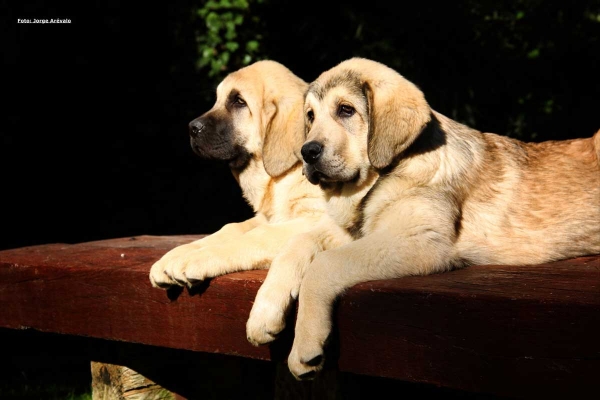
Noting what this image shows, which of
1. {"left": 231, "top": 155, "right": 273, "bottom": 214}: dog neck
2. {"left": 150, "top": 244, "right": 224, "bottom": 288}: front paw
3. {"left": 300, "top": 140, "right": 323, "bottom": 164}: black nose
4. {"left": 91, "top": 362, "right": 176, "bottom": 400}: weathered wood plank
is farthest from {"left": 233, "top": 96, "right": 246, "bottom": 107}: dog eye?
{"left": 91, "top": 362, "right": 176, "bottom": 400}: weathered wood plank

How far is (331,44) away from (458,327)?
6232mm

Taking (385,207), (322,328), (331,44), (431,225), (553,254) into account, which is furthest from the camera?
(331,44)

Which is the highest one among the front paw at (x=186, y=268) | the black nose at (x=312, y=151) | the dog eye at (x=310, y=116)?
the dog eye at (x=310, y=116)

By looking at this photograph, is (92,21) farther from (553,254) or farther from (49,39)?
(553,254)

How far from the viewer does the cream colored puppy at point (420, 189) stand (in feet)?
9.61

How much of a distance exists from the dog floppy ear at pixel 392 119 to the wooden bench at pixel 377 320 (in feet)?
2.00

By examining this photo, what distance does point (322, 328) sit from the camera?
8.14ft

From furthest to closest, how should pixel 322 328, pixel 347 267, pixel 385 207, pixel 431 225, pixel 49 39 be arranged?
pixel 49 39
pixel 385 207
pixel 431 225
pixel 347 267
pixel 322 328

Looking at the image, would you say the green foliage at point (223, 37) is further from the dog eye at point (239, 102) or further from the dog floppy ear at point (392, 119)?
the dog floppy ear at point (392, 119)

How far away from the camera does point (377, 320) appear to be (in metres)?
Result: 2.47

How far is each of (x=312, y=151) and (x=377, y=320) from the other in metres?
1.06

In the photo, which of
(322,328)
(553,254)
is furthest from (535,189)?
(322,328)

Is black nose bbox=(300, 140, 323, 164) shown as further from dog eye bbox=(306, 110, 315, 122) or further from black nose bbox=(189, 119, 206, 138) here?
black nose bbox=(189, 119, 206, 138)

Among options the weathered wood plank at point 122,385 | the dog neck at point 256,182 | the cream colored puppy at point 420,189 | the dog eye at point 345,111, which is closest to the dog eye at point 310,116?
the cream colored puppy at point 420,189
